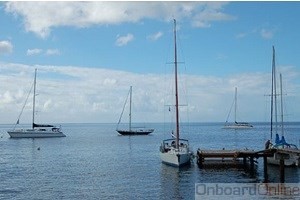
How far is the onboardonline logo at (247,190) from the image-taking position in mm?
33188

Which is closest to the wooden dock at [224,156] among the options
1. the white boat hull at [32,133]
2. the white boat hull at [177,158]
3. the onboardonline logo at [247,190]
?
the white boat hull at [177,158]

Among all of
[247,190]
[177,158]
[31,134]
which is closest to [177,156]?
[177,158]

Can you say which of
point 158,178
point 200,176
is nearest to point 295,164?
point 200,176

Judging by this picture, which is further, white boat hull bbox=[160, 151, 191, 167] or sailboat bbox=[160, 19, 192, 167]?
sailboat bbox=[160, 19, 192, 167]

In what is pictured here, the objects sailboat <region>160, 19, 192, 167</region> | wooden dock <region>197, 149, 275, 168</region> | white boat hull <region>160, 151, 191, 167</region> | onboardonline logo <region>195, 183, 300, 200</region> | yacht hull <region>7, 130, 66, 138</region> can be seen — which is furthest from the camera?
yacht hull <region>7, 130, 66, 138</region>

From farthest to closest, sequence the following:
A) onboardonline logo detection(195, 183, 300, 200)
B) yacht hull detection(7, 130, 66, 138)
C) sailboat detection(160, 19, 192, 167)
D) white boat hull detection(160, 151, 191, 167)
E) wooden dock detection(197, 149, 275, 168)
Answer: yacht hull detection(7, 130, 66, 138)
sailboat detection(160, 19, 192, 167)
white boat hull detection(160, 151, 191, 167)
wooden dock detection(197, 149, 275, 168)
onboardonline logo detection(195, 183, 300, 200)

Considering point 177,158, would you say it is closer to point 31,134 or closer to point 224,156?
point 224,156

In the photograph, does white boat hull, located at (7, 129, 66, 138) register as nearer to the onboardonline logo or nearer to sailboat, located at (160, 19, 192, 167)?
sailboat, located at (160, 19, 192, 167)

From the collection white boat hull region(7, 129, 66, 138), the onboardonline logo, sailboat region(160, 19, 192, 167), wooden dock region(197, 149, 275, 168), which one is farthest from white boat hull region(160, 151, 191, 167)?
white boat hull region(7, 129, 66, 138)

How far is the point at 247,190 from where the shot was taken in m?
35.9

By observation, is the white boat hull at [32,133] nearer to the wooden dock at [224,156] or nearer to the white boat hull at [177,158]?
the white boat hull at [177,158]

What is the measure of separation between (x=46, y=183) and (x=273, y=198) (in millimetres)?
21144

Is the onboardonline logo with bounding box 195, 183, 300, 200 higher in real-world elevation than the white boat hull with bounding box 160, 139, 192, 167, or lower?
lower

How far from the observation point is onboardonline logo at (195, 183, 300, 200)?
3319 cm
